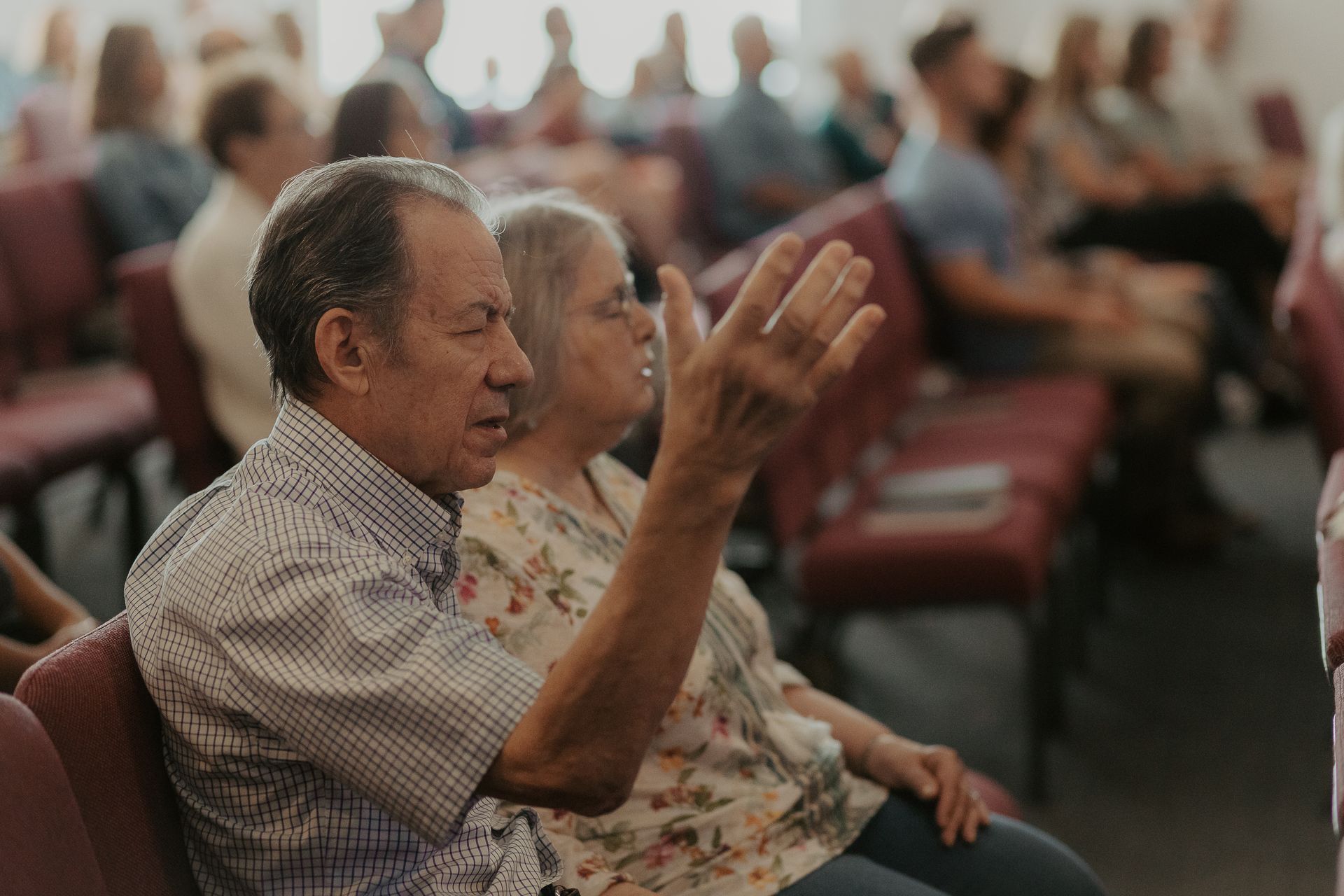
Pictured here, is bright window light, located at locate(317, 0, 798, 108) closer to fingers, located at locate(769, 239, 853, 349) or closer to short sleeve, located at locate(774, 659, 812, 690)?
short sleeve, located at locate(774, 659, 812, 690)

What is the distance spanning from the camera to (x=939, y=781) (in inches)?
59.5

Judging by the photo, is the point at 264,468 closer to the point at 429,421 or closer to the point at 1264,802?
the point at 429,421

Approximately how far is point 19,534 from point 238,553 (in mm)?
2479

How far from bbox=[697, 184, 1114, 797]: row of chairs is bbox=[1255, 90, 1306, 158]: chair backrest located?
13.9 ft

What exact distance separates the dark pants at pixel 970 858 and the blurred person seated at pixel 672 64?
665 cm

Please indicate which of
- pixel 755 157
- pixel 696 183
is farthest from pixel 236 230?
pixel 755 157

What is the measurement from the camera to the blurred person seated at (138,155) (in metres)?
3.96

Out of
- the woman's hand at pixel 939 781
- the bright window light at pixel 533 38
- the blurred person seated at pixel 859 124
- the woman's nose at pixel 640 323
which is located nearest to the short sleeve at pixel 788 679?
the woman's hand at pixel 939 781

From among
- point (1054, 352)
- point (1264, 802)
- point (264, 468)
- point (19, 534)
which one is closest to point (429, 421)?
point (264, 468)

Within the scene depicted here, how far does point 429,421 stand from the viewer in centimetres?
102

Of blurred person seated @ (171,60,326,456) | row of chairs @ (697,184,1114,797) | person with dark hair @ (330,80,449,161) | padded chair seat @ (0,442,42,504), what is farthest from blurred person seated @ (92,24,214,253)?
row of chairs @ (697,184,1114,797)

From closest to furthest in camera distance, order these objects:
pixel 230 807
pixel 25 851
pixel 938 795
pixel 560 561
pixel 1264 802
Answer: pixel 25 851, pixel 230 807, pixel 560 561, pixel 938 795, pixel 1264 802

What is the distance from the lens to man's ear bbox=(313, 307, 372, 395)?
980 millimetres

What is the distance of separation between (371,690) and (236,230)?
6.39ft
